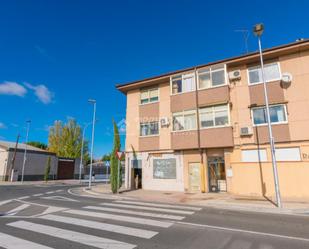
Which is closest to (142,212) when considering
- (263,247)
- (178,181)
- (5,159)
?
(263,247)

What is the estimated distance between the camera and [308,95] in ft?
46.8

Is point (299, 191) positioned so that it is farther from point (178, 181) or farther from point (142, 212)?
point (142, 212)

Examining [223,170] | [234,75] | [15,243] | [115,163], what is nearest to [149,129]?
[115,163]

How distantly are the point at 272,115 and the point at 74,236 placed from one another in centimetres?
1439

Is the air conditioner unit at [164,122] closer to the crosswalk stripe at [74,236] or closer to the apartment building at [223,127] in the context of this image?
the apartment building at [223,127]

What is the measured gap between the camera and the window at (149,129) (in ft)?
64.2

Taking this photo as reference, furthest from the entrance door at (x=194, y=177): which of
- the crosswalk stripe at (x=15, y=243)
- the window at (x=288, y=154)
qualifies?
the crosswalk stripe at (x=15, y=243)

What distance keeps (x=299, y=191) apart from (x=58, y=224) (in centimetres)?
1342

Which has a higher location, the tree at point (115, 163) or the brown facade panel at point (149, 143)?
the brown facade panel at point (149, 143)

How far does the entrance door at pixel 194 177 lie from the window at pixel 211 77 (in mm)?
6455

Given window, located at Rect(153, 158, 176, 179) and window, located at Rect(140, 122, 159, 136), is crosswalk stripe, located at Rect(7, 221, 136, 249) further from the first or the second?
window, located at Rect(140, 122, 159, 136)

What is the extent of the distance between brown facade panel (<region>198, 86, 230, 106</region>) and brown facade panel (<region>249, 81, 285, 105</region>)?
1771 millimetres

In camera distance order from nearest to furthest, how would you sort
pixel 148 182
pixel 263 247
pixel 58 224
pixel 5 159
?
pixel 263 247 → pixel 58 224 → pixel 148 182 → pixel 5 159

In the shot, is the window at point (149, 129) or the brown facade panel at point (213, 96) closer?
the brown facade panel at point (213, 96)
